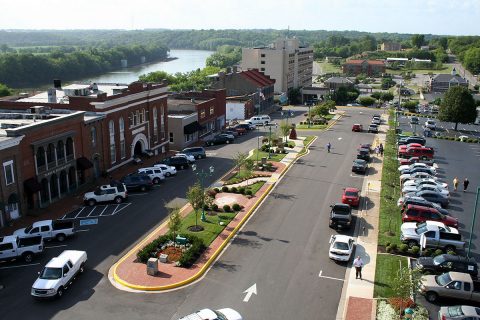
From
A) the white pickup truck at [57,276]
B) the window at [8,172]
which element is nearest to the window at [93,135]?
the window at [8,172]

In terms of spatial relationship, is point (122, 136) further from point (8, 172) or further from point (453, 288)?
point (453, 288)

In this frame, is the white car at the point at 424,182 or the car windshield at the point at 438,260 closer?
the car windshield at the point at 438,260

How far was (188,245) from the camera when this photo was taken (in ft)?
108

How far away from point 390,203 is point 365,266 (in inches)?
493

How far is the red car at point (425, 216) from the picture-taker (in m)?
37.3

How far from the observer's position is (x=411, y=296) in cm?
2622

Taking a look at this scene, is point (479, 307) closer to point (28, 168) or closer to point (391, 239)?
point (391, 239)

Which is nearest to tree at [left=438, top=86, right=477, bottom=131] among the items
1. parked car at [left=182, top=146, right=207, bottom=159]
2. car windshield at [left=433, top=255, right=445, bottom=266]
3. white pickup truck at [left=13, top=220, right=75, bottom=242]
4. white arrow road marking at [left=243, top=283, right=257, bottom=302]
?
parked car at [left=182, top=146, right=207, bottom=159]

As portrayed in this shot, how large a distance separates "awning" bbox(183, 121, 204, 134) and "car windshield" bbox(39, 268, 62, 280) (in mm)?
43330

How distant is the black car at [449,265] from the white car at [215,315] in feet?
38.7

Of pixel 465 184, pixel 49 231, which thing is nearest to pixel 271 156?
pixel 465 184

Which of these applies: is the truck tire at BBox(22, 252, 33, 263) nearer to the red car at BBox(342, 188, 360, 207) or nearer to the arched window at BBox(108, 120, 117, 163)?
the arched window at BBox(108, 120, 117, 163)

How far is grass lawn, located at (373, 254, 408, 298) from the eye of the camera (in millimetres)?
27095

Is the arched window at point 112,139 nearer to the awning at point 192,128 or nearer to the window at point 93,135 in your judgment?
the window at point 93,135
